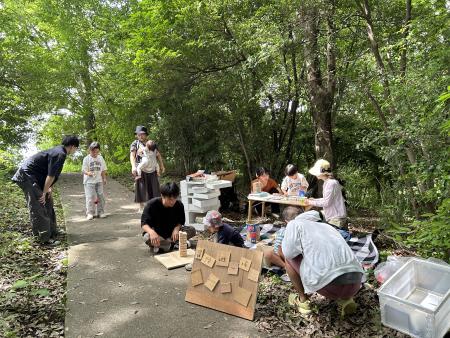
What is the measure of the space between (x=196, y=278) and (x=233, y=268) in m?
0.44

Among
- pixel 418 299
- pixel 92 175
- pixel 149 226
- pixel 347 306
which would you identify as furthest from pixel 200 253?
pixel 92 175

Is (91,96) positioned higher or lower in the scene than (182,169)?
higher

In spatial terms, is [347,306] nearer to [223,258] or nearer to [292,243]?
[292,243]

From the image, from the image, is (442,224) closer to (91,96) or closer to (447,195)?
(447,195)

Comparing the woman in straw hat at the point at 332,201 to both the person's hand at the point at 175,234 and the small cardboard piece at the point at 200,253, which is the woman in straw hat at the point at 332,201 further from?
the small cardboard piece at the point at 200,253

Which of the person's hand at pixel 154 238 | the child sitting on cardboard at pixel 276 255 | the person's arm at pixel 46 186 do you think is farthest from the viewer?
the person's arm at pixel 46 186

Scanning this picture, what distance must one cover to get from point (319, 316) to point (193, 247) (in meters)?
2.36

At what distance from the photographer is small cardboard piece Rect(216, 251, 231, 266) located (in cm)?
349

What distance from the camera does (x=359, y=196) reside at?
8.56 metres

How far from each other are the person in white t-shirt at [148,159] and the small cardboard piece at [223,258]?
137 inches

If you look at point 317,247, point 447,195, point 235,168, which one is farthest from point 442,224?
point 235,168

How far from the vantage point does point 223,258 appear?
139 inches

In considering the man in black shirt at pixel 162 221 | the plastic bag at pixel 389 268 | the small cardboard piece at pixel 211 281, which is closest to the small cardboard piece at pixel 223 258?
the small cardboard piece at pixel 211 281

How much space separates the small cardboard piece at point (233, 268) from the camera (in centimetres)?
340
